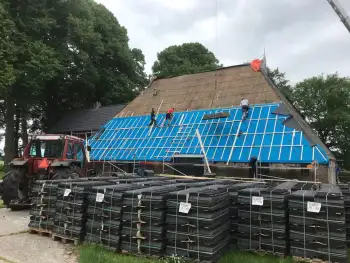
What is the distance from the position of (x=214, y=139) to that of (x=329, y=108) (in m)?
23.8

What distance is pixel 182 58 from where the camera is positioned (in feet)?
134

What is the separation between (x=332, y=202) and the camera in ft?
17.3

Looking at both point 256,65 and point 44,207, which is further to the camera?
point 256,65

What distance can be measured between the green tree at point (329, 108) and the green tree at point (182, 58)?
1205 centimetres

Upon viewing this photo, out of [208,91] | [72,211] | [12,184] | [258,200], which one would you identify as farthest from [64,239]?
[208,91]

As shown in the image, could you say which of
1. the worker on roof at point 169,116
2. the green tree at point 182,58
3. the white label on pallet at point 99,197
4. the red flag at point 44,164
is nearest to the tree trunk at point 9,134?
the worker on roof at point 169,116

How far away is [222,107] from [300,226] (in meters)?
13.7

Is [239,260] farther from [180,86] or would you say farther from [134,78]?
[134,78]

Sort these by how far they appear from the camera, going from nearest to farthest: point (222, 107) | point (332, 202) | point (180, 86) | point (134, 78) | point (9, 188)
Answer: point (332, 202), point (9, 188), point (222, 107), point (180, 86), point (134, 78)

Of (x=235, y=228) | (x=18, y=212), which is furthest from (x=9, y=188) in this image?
(x=235, y=228)

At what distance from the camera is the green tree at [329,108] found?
32.3 meters

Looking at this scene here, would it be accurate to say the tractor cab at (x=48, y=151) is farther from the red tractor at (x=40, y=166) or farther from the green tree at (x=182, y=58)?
the green tree at (x=182, y=58)

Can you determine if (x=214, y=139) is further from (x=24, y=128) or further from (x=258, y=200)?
(x=24, y=128)

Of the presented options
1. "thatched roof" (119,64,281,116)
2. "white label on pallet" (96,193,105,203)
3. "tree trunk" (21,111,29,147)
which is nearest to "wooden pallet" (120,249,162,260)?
"white label on pallet" (96,193,105,203)
